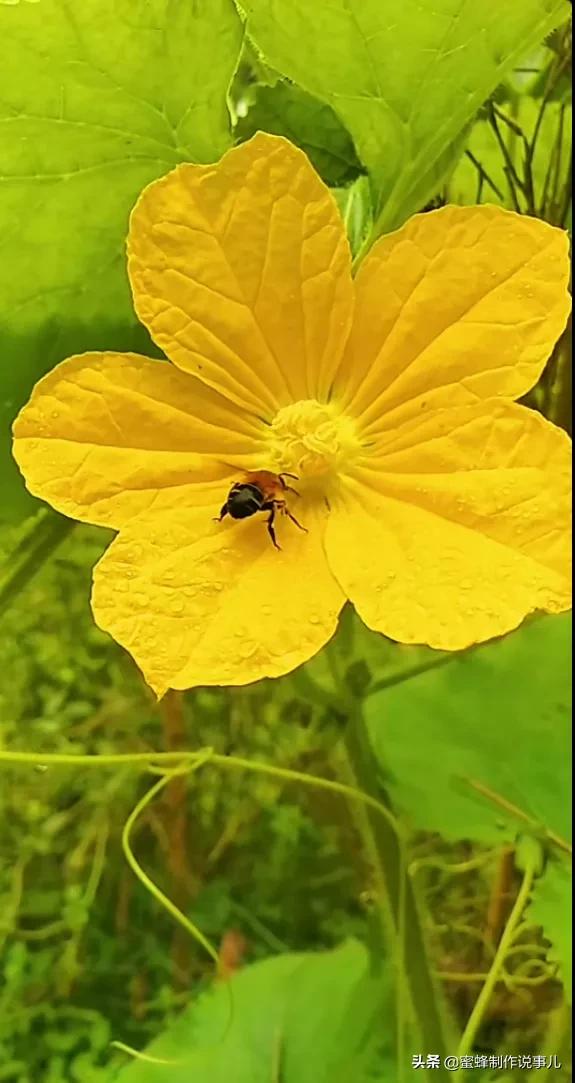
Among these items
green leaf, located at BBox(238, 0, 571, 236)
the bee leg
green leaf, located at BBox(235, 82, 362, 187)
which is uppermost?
green leaf, located at BBox(238, 0, 571, 236)

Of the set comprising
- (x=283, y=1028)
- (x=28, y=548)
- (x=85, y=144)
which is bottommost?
(x=283, y=1028)

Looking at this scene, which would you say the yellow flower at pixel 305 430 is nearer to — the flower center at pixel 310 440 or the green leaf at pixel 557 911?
the flower center at pixel 310 440

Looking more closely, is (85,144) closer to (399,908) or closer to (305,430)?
(305,430)

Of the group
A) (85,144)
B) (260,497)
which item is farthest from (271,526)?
(85,144)

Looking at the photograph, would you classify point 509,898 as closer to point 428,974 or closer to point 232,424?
point 428,974

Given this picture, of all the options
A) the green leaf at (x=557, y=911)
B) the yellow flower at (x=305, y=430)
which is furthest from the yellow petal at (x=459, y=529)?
the green leaf at (x=557, y=911)

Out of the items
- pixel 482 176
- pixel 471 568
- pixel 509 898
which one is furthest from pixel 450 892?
pixel 482 176

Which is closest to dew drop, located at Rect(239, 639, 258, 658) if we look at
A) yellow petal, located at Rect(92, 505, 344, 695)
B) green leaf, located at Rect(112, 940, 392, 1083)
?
yellow petal, located at Rect(92, 505, 344, 695)

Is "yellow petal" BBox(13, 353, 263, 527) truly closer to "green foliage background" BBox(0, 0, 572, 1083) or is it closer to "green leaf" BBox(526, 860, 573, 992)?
"green foliage background" BBox(0, 0, 572, 1083)
